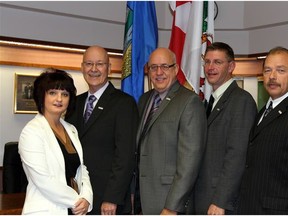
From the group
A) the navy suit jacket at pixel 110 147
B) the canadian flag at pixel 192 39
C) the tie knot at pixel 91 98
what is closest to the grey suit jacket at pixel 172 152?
the navy suit jacket at pixel 110 147

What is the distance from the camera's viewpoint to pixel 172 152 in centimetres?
319

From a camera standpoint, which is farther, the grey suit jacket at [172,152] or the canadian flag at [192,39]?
the canadian flag at [192,39]

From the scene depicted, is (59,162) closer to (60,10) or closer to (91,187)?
(91,187)

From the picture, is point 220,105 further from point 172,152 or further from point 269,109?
point 172,152

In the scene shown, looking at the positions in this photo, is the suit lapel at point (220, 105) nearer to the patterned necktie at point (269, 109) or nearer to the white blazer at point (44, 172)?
the patterned necktie at point (269, 109)

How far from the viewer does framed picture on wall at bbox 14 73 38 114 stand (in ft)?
19.2

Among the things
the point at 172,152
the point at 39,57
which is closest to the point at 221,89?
the point at 172,152

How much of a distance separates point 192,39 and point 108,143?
169 centimetres

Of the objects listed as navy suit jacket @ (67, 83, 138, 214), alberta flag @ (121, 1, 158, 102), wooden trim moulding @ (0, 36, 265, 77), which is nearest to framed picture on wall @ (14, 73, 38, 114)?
wooden trim moulding @ (0, 36, 265, 77)

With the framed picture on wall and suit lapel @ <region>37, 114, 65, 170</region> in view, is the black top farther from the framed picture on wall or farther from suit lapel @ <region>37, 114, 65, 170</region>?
the framed picture on wall

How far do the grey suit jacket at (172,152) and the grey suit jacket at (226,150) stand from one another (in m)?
0.16

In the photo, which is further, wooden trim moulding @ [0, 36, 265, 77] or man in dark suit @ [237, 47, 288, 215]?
wooden trim moulding @ [0, 36, 265, 77]

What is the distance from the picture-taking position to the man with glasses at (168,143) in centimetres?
308

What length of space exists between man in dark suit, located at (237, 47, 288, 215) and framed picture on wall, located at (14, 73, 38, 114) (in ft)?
11.8
